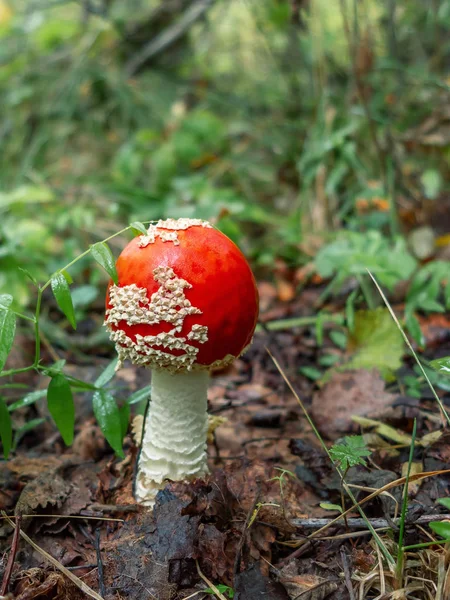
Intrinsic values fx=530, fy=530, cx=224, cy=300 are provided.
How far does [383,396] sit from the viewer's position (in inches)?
117

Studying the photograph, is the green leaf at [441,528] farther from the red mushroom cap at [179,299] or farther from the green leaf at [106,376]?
the green leaf at [106,376]

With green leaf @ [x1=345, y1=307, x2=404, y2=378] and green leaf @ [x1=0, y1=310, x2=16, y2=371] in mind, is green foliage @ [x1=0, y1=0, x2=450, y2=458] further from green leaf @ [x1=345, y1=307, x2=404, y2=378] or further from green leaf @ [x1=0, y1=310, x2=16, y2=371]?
green leaf @ [x1=0, y1=310, x2=16, y2=371]

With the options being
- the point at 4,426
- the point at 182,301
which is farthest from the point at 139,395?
the point at 182,301

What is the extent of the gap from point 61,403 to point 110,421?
220mm

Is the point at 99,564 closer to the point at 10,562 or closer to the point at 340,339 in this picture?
the point at 10,562

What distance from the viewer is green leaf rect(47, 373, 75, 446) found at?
82.2 inches

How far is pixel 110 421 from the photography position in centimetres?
220

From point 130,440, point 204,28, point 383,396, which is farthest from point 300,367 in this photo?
point 204,28

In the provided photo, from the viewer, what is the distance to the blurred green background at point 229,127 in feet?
14.5

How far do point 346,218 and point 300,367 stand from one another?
5.04 feet

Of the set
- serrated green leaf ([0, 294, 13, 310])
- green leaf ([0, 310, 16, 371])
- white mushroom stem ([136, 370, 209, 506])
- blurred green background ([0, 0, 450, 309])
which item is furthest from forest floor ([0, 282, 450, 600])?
blurred green background ([0, 0, 450, 309])

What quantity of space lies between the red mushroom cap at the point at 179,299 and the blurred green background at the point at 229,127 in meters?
1.58

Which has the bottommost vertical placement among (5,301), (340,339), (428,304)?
(340,339)

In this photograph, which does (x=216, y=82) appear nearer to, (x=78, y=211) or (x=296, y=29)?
(x=296, y=29)
